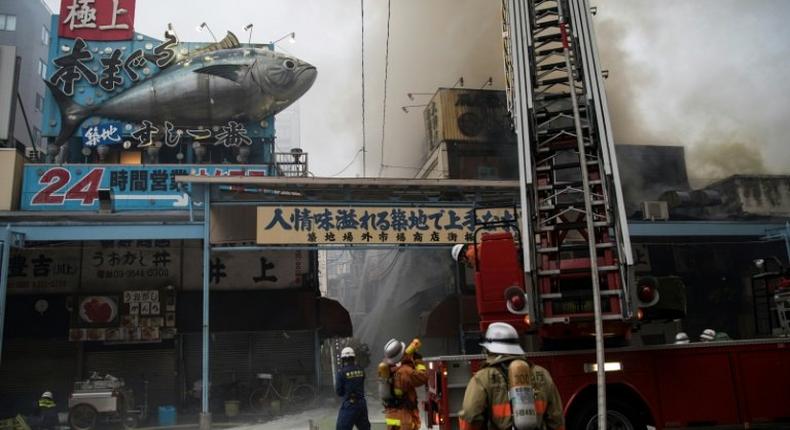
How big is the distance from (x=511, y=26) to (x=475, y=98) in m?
20.2

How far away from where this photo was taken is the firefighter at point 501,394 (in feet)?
11.3

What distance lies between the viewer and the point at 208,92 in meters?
20.8

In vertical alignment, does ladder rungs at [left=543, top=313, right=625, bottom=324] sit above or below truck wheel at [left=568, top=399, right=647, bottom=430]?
above

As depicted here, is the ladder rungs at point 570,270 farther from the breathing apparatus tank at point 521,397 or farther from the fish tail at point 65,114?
the fish tail at point 65,114

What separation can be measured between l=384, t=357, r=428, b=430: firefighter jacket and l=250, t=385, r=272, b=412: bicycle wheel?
10313 millimetres

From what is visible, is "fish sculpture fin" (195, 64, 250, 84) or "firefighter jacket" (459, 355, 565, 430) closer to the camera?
"firefighter jacket" (459, 355, 565, 430)

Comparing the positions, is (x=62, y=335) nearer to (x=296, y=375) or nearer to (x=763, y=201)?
(x=296, y=375)

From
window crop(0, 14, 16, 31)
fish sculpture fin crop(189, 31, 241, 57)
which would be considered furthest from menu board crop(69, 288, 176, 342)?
window crop(0, 14, 16, 31)

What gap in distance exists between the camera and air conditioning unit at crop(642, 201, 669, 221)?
20297 millimetres

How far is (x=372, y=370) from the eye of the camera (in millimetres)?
25547

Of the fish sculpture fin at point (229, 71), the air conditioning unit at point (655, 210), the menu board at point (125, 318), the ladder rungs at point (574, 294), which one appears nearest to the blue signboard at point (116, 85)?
the fish sculpture fin at point (229, 71)

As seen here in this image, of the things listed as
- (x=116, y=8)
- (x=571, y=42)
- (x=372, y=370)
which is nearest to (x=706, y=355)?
(x=571, y=42)

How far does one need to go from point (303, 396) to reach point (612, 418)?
12173mm

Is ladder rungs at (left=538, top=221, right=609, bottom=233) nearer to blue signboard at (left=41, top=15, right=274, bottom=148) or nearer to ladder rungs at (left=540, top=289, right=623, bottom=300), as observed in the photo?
ladder rungs at (left=540, top=289, right=623, bottom=300)
